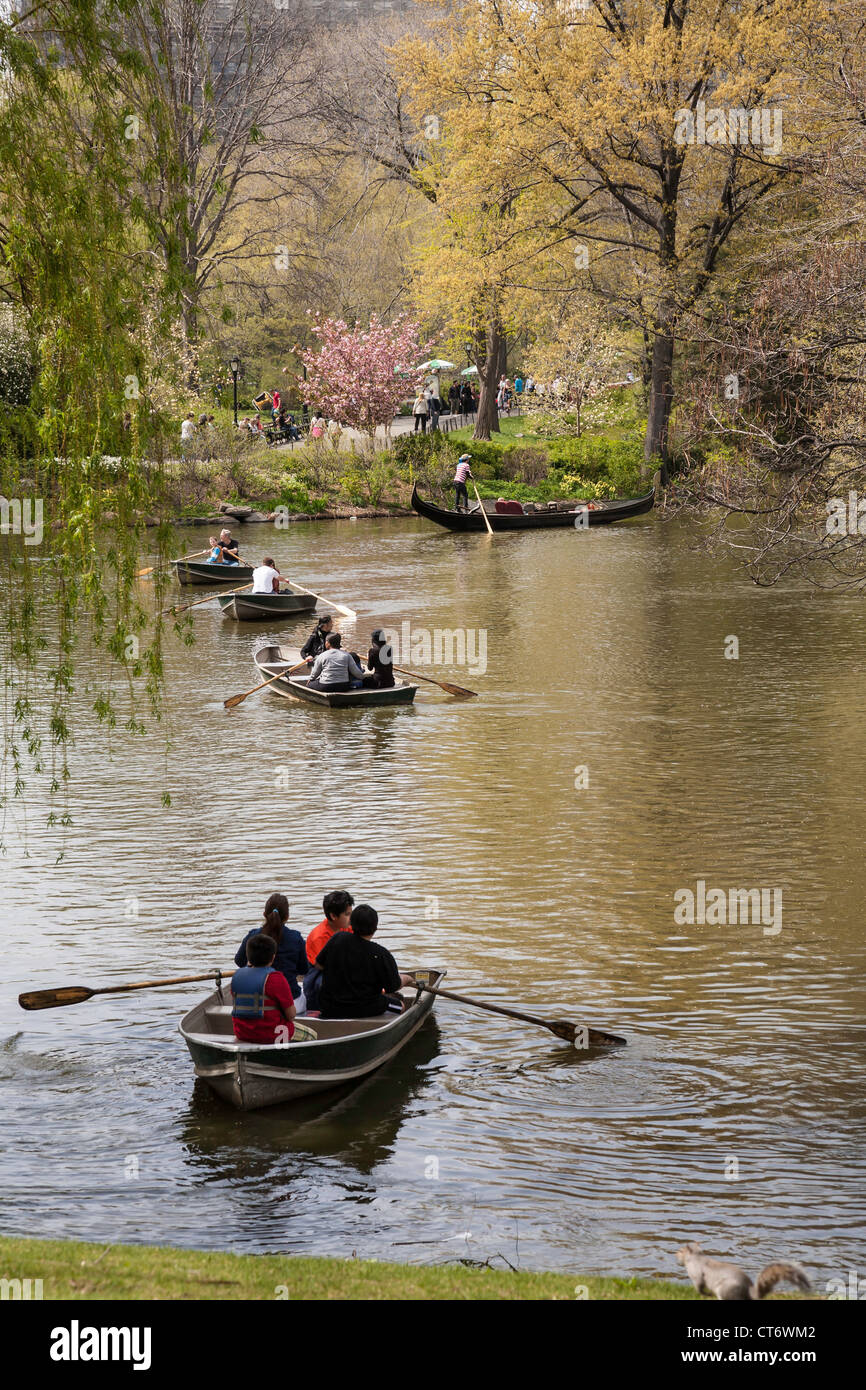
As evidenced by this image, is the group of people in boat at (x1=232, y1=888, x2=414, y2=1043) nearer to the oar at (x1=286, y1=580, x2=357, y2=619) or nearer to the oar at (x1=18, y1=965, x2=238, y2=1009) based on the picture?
the oar at (x1=18, y1=965, x2=238, y2=1009)

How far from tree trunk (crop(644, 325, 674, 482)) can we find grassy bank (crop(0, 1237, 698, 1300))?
38.8 metres

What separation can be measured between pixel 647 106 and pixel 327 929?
33.1 m

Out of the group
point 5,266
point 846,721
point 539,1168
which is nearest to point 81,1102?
point 539,1168

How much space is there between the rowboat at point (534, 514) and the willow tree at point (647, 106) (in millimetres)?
5099

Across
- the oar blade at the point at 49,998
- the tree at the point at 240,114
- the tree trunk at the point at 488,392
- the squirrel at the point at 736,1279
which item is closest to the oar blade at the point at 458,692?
the tree at the point at 240,114

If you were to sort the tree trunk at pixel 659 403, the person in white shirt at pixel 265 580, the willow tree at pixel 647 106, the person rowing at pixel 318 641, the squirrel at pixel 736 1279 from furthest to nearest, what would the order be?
the tree trunk at pixel 659 403 → the willow tree at pixel 647 106 → the person in white shirt at pixel 265 580 → the person rowing at pixel 318 641 → the squirrel at pixel 736 1279

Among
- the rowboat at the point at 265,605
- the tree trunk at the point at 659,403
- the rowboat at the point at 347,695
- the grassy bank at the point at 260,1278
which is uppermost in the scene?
the tree trunk at the point at 659,403

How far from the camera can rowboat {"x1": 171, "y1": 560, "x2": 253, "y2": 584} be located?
2955 centimetres

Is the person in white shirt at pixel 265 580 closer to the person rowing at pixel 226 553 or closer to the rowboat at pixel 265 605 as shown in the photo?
the rowboat at pixel 265 605

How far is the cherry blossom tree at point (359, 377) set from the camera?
4675cm

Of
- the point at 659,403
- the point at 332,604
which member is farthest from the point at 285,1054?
the point at 659,403

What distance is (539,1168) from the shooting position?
8.38m

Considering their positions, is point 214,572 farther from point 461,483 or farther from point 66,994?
point 66,994

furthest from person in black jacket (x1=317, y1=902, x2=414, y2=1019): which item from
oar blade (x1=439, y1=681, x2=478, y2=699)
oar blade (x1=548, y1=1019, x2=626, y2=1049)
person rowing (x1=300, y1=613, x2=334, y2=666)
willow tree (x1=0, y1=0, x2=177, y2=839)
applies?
person rowing (x1=300, y1=613, x2=334, y2=666)
